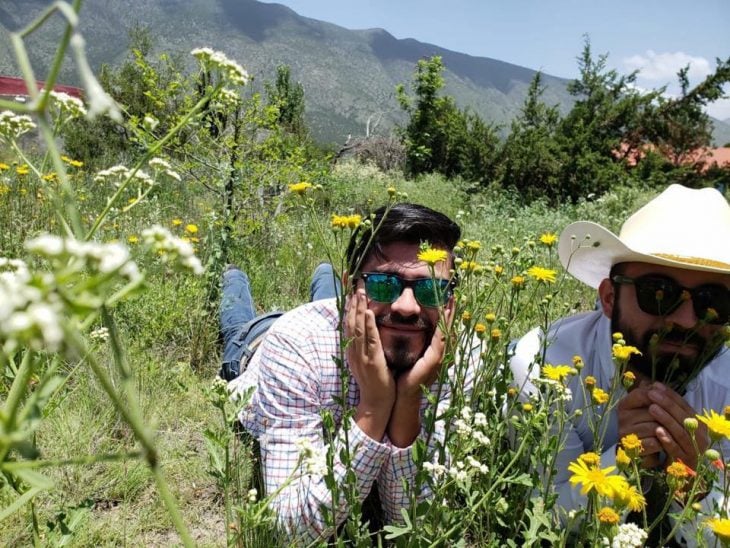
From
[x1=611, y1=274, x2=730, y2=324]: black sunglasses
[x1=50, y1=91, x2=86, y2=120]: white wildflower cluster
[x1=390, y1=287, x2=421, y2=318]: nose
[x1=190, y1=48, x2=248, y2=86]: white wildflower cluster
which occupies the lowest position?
[x1=390, y1=287, x2=421, y2=318]: nose

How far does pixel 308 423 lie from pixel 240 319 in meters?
1.36

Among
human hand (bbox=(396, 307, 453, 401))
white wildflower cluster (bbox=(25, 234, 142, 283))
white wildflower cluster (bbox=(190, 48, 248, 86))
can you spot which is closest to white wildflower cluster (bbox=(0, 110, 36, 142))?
white wildflower cluster (bbox=(190, 48, 248, 86))

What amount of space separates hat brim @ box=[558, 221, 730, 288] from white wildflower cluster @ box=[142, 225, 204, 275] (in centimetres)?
125

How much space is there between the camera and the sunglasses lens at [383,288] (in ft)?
6.64

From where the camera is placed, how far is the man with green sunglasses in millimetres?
1854

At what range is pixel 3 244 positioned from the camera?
321cm

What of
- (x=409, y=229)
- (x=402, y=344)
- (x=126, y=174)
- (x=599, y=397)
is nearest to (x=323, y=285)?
→ (x=409, y=229)

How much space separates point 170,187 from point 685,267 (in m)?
6.18

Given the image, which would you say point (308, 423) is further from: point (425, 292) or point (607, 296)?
point (607, 296)

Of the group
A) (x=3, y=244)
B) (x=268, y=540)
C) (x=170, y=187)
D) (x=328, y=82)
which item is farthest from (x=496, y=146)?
(x=328, y=82)

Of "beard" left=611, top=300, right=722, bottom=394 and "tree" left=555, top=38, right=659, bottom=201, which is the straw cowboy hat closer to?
"beard" left=611, top=300, right=722, bottom=394

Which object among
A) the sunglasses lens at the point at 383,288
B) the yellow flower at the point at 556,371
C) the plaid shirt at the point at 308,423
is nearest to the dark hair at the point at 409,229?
the sunglasses lens at the point at 383,288

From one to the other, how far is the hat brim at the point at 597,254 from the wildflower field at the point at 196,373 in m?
0.15

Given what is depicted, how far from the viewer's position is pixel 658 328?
184 cm
